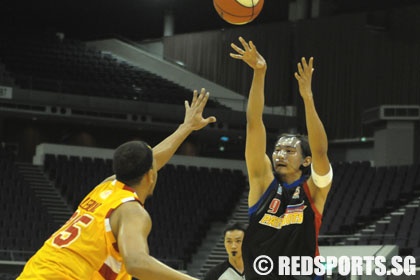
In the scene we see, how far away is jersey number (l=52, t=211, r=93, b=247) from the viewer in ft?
12.5

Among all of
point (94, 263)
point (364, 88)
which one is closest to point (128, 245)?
point (94, 263)

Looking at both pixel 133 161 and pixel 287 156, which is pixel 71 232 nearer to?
pixel 133 161

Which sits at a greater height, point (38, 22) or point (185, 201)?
point (38, 22)

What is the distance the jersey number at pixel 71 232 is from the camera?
3824 millimetres

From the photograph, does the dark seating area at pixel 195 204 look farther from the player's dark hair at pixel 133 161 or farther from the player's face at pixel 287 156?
the player's dark hair at pixel 133 161

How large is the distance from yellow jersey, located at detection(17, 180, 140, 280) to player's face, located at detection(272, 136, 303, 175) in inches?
62.2

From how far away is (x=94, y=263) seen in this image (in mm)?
3795

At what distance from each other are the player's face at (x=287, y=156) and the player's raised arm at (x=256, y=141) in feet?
0.23

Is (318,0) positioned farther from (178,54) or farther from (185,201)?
(185,201)

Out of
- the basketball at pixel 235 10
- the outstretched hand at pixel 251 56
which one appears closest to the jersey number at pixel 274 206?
the outstretched hand at pixel 251 56

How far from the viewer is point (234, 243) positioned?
692cm

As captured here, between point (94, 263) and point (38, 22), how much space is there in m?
31.0

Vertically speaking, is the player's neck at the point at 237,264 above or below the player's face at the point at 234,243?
below

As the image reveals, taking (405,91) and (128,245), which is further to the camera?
(405,91)
